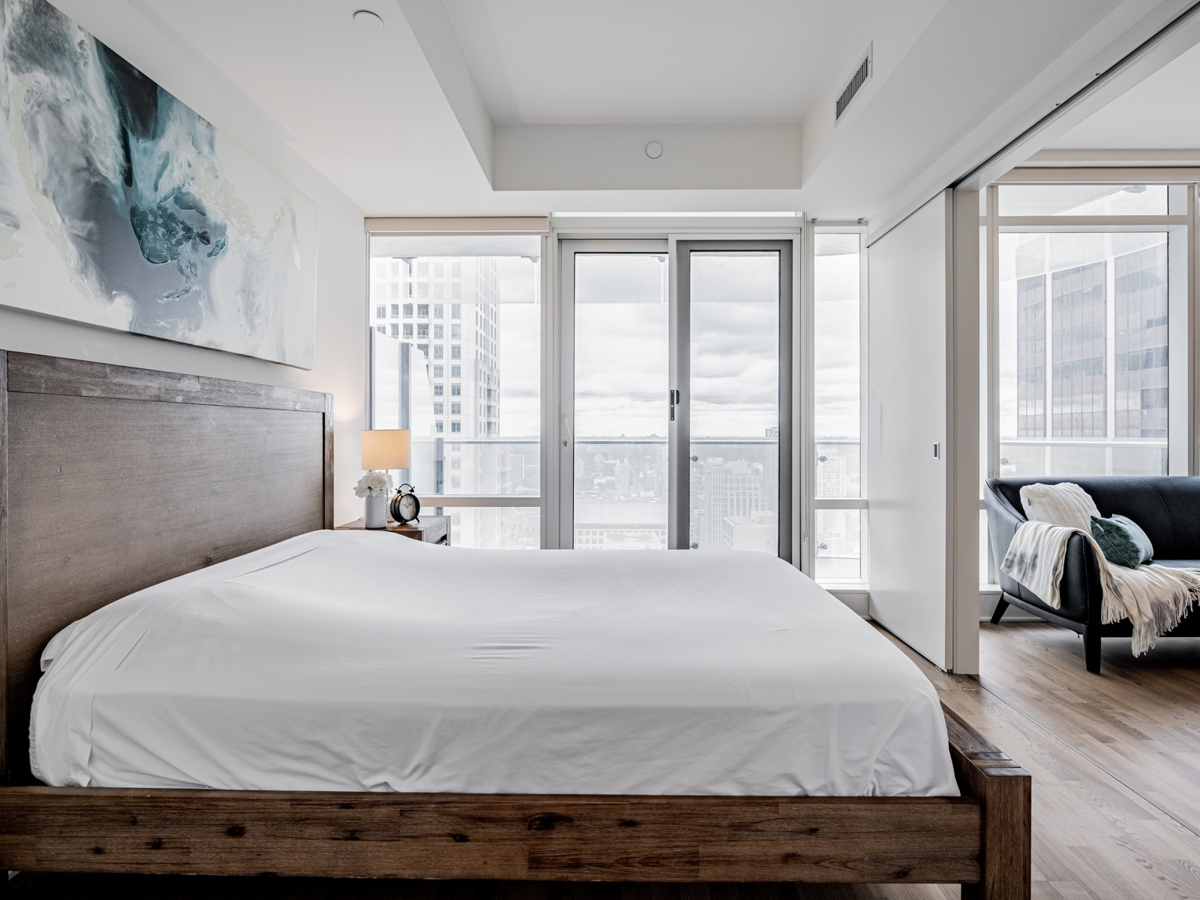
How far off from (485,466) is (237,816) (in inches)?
112

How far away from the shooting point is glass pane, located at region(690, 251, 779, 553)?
4.20m

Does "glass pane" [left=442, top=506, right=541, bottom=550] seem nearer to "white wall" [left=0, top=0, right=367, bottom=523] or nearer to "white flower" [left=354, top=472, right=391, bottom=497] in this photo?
"white wall" [left=0, top=0, right=367, bottom=523]

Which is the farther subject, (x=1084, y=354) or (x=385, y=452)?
(x=1084, y=354)

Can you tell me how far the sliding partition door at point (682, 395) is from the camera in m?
4.20

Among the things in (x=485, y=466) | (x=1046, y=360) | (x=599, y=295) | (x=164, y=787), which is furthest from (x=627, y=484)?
(x=164, y=787)

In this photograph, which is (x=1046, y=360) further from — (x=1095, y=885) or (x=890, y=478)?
(x=1095, y=885)

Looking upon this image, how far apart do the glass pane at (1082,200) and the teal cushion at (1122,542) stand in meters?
2.01

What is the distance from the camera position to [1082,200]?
4.01 metres

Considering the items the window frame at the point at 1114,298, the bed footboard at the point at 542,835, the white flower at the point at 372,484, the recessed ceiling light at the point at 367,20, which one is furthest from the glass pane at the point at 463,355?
the window frame at the point at 1114,298

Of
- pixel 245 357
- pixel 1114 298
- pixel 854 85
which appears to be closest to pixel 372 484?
pixel 245 357

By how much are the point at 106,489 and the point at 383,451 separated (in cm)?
164

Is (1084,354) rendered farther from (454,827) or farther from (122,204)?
(122,204)

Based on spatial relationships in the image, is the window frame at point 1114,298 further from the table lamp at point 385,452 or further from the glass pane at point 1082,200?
the table lamp at point 385,452

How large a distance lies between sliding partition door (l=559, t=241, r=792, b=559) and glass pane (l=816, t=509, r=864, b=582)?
0.24 m
